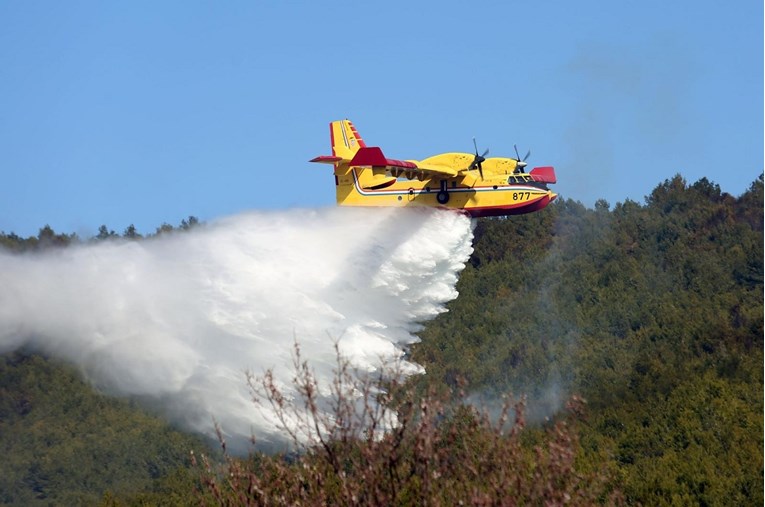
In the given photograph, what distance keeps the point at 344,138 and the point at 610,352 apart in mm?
31949

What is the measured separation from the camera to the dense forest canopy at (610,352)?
4731cm

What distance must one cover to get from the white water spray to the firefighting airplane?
41cm

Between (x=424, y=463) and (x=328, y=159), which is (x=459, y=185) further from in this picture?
(x=424, y=463)

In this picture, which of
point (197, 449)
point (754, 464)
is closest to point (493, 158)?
point (754, 464)

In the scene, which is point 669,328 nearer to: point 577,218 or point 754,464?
point 577,218

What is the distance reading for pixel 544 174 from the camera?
35344 millimetres

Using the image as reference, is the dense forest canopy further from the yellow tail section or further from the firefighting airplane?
the yellow tail section

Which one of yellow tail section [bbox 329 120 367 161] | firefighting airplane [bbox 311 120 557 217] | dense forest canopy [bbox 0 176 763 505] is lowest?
dense forest canopy [bbox 0 176 763 505]

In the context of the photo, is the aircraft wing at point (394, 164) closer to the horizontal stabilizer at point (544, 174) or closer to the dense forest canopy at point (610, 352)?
the horizontal stabilizer at point (544, 174)

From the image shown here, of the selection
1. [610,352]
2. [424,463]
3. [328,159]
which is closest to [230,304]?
[328,159]

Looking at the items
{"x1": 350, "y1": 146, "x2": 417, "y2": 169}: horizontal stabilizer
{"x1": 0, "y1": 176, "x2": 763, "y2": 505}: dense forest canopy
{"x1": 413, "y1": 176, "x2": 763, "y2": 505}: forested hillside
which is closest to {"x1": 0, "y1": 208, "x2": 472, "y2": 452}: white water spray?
{"x1": 350, "y1": 146, "x2": 417, "y2": 169}: horizontal stabilizer

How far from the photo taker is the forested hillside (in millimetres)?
46562

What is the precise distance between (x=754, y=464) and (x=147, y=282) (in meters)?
19.4

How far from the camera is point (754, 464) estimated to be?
41.8 metres
